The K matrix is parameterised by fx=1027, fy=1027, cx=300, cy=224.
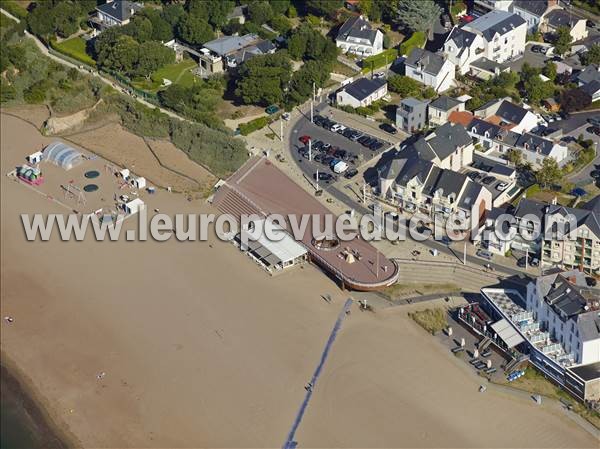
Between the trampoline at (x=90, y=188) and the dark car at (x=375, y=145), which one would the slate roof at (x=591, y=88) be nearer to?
the dark car at (x=375, y=145)

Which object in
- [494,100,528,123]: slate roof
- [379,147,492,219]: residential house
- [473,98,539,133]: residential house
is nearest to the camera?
[379,147,492,219]: residential house

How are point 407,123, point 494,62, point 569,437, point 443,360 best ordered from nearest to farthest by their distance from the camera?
point 569,437 < point 443,360 < point 407,123 < point 494,62

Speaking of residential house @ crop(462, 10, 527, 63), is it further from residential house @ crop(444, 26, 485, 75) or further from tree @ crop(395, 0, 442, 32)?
tree @ crop(395, 0, 442, 32)

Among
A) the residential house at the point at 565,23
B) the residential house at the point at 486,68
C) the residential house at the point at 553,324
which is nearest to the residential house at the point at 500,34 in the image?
the residential house at the point at 486,68

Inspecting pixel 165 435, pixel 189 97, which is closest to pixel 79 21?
pixel 189 97

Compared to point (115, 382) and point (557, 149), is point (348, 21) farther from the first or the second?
point (115, 382)

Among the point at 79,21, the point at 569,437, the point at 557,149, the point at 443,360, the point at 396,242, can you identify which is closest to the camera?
the point at 569,437

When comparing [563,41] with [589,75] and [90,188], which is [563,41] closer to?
[589,75]

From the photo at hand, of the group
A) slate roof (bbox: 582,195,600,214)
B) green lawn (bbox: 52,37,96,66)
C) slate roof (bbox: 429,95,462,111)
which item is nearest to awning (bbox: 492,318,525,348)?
slate roof (bbox: 582,195,600,214)
